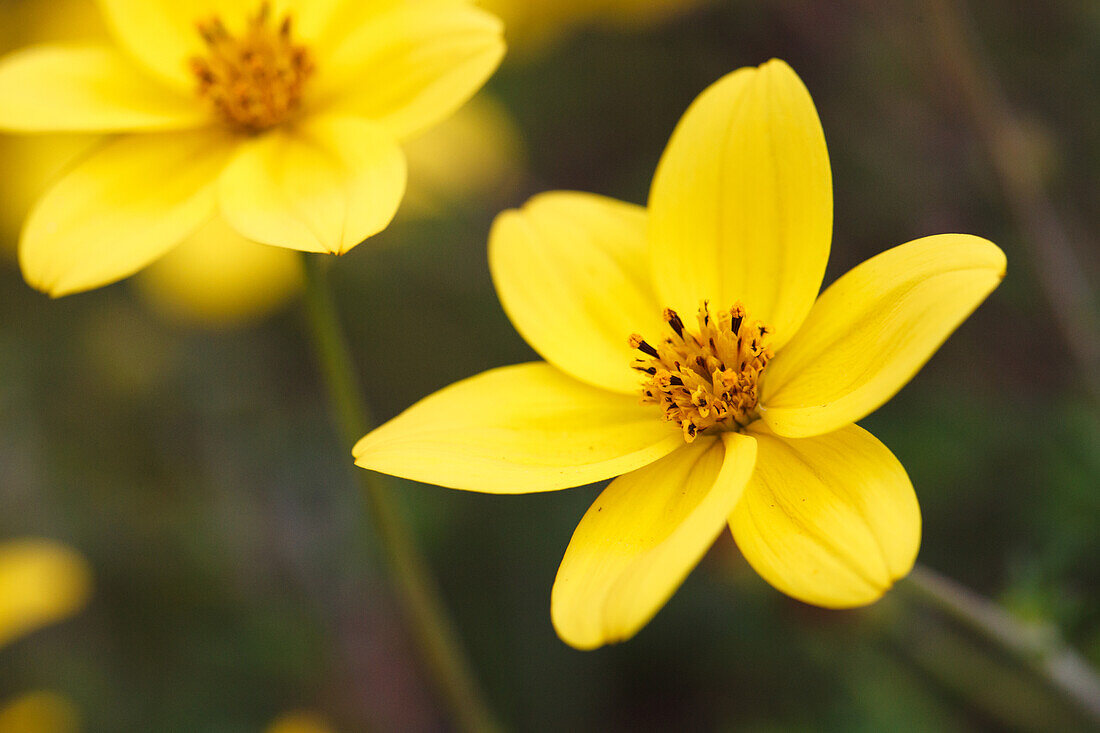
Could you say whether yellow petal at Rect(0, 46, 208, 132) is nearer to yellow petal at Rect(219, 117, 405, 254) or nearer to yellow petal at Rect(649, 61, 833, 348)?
yellow petal at Rect(219, 117, 405, 254)

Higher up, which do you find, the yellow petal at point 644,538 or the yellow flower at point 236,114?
A: the yellow flower at point 236,114

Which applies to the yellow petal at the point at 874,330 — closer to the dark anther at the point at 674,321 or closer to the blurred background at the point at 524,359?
the dark anther at the point at 674,321

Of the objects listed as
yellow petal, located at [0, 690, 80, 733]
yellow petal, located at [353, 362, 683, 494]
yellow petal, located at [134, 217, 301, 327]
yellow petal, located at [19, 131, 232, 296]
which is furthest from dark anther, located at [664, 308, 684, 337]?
yellow petal, located at [134, 217, 301, 327]

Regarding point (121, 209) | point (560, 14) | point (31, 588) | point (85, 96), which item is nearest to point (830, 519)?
point (121, 209)

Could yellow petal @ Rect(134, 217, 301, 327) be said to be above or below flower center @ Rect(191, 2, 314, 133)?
below

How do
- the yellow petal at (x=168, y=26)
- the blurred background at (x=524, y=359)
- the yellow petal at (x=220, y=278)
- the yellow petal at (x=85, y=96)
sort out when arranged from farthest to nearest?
the yellow petal at (x=220, y=278) < the blurred background at (x=524, y=359) < the yellow petal at (x=168, y=26) < the yellow petal at (x=85, y=96)

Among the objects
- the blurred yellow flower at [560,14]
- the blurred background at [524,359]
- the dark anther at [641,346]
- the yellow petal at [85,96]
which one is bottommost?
the blurred background at [524,359]

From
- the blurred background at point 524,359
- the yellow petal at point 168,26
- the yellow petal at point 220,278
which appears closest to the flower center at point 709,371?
the blurred background at point 524,359
